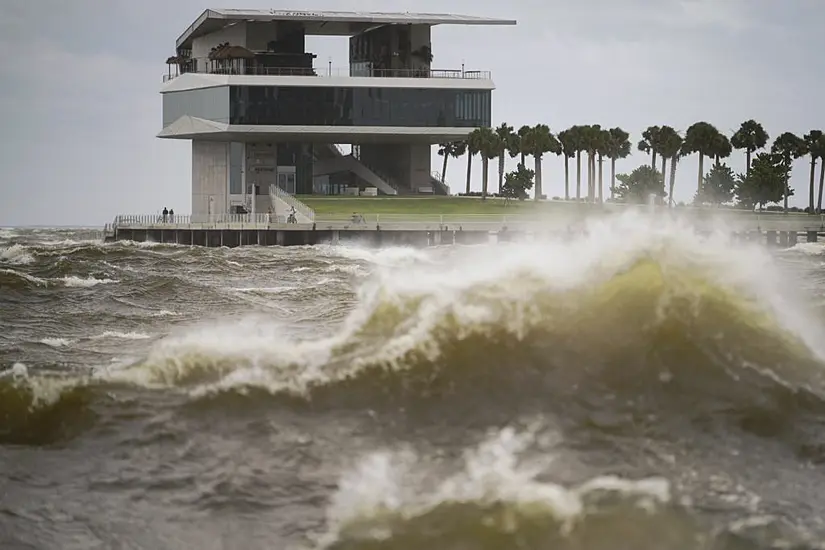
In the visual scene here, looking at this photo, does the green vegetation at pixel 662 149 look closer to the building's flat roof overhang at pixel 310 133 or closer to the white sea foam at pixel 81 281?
the building's flat roof overhang at pixel 310 133

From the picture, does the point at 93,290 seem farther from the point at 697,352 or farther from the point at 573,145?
the point at 573,145

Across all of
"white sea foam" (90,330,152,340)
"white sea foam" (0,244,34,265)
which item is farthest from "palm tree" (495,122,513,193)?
"white sea foam" (90,330,152,340)

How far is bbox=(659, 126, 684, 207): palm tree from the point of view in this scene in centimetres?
10925

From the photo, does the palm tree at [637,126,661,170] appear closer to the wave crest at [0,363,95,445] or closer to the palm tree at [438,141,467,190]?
the palm tree at [438,141,467,190]

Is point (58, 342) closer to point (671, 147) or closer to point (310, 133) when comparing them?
point (310, 133)

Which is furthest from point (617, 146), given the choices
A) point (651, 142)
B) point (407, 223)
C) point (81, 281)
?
point (81, 281)

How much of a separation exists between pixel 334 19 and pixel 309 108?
698 cm

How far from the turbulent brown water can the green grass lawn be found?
63.5m

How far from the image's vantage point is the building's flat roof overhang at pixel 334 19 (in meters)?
95.1

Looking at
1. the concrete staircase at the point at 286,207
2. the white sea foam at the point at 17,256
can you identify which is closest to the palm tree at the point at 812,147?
the concrete staircase at the point at 286,207

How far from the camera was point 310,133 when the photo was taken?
93438mm

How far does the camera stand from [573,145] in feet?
367

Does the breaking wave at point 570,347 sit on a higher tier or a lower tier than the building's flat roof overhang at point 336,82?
lower

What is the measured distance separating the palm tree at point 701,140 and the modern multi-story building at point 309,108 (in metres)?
20.4
